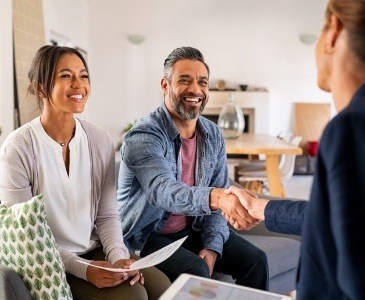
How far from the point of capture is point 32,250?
1.31 m

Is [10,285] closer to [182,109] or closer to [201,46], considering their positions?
[182,109]

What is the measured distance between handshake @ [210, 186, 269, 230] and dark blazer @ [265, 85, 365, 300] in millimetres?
801

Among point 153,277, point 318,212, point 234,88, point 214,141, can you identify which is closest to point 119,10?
point 234,88

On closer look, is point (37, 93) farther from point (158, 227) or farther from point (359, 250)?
point (359, 250)

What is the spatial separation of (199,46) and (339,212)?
6.63m

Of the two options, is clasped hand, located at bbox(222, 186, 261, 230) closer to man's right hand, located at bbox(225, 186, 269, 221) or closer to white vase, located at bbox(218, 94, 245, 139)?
man's right hand, located at bbox(225, 186, 269, 221)

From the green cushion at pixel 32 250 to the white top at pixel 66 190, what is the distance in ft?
0.67

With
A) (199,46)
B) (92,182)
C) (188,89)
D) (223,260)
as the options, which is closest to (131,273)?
(92,182)

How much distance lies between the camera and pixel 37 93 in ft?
5.47

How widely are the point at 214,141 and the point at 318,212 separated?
1307 mm

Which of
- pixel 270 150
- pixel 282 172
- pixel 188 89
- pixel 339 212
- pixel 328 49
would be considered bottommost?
pixel 282 172

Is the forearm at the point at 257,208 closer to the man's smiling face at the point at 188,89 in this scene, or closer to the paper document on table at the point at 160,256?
the paper document on table at the point at 160,256

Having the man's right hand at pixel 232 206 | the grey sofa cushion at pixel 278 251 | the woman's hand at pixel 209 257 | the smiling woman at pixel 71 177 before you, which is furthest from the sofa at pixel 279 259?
the smiling woman at pixel 71 177

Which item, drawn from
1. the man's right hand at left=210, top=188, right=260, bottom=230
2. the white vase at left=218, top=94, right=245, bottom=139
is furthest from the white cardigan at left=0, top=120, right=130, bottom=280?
the white vase at left=218, top=94, right=245, bottom=139
